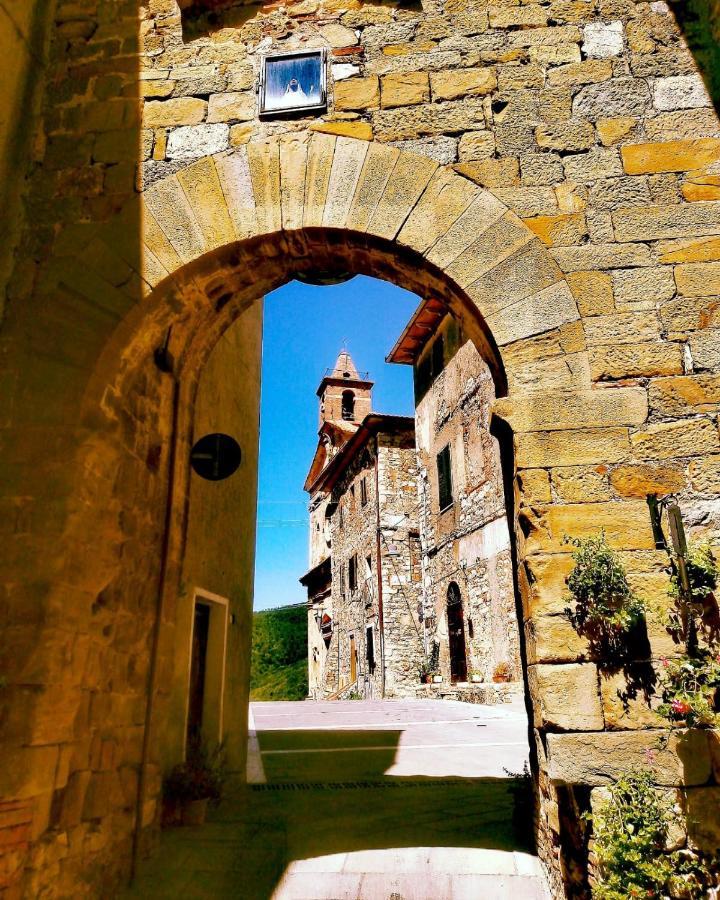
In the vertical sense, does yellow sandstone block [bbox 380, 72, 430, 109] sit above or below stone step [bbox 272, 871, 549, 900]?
above

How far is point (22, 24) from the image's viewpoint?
3947mm

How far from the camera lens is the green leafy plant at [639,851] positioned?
2.45 metres

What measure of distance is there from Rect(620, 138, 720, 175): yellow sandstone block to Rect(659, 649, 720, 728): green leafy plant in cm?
246

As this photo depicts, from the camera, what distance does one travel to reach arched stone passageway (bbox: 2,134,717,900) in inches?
114

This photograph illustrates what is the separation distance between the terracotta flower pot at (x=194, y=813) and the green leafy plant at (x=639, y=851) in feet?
8.61

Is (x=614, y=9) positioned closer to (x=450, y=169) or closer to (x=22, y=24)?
(x=450, y=169)

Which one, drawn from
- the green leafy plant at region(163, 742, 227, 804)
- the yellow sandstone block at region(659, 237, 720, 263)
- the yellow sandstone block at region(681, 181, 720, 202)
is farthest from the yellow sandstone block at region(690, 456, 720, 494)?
the green leafy plant at region(163, 742, 227, 804)

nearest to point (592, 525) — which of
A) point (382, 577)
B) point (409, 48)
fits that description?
point (409, 48)

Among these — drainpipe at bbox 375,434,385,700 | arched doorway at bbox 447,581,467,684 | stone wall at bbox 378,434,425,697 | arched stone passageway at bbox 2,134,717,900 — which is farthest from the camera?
drainpipe at bbox 375,434,385,700

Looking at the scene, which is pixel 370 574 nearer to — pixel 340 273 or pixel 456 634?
pixel 456 634

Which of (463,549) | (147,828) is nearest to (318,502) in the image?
(463,549)

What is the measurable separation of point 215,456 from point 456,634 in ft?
34.5

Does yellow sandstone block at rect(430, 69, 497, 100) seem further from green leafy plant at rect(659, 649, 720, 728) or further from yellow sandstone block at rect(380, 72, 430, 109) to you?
green leafy plant at rect(659, 649, 720, 728)

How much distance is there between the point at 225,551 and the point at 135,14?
409cm
